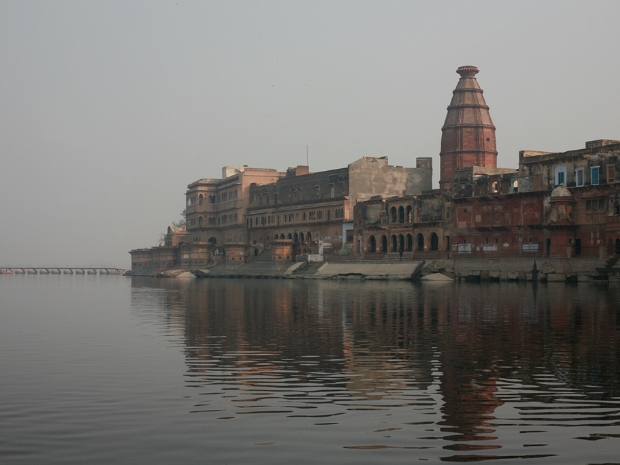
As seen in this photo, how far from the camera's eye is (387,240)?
76.6 m

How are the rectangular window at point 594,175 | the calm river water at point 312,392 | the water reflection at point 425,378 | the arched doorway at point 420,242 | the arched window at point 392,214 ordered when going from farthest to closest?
the arched window at point 392,214, the arched doorway at point 420,242, the rectangular window at point 594,175, the water reflection at point 425,378, the calm river water at point 312,392

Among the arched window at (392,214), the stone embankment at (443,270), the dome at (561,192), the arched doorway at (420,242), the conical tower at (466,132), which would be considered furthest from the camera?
the conical tower at (466,132)

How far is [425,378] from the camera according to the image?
1391 cm

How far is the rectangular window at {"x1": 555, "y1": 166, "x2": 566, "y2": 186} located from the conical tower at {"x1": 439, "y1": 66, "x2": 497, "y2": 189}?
71.9 feet

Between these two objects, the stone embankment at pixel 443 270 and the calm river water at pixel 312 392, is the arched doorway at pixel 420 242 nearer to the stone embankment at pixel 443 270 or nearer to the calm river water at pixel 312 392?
the stone embankment at pixel 443 270

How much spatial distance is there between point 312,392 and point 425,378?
7.35 ft

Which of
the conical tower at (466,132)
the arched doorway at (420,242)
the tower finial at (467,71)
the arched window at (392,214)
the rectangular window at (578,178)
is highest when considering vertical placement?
the tower finial at (467,71)

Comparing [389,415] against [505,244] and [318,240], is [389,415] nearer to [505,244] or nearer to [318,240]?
[505,244]

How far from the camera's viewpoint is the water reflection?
9914 mm

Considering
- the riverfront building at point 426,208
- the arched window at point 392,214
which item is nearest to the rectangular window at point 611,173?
the riverfront building at point 426,208


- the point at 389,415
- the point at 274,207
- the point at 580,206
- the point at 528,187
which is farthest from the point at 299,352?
the point at 274,207

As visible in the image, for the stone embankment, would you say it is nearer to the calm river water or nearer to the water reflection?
the water reflection

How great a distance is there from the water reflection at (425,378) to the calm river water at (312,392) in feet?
0.11

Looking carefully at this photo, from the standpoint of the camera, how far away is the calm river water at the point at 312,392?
930 centimetres
